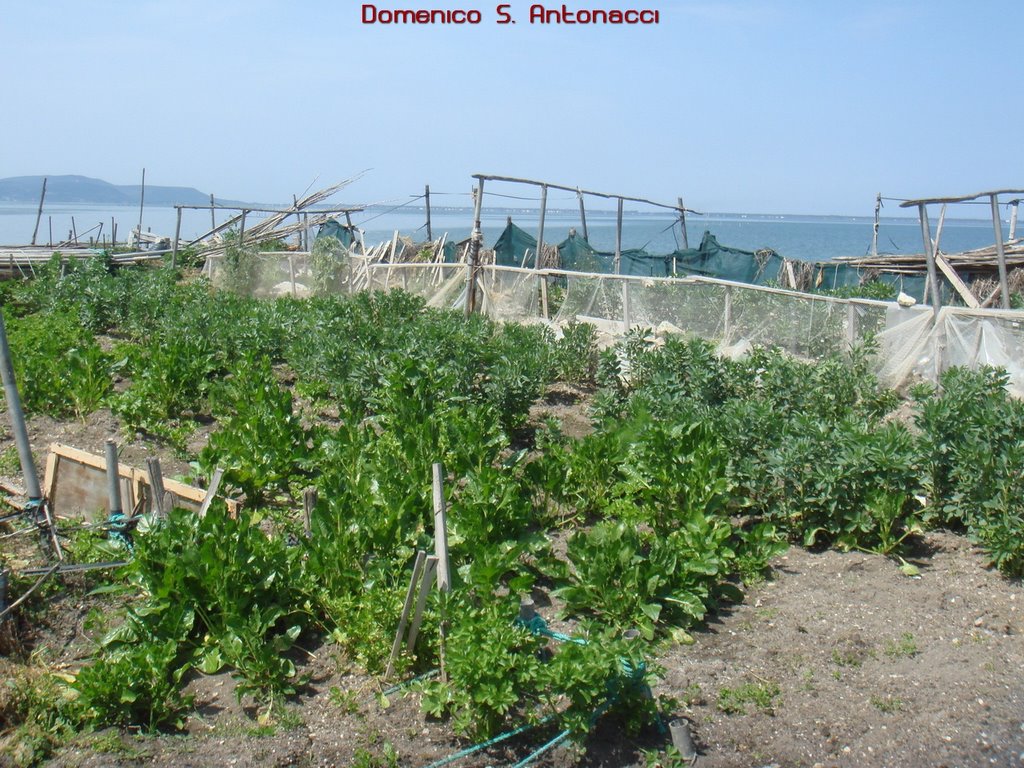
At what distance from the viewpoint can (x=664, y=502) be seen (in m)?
6.47

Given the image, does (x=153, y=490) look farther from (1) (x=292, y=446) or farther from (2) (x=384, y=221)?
(2) (x=384, y=221)

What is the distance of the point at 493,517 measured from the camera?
598 cm

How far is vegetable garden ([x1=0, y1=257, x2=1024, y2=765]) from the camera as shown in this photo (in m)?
4.54

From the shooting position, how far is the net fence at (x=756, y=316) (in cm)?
995

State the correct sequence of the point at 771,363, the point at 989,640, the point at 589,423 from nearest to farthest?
the point at 989,640
the point at 771,363
the point at 589,423

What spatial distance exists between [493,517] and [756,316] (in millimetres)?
6550

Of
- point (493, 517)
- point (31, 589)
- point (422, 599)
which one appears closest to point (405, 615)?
point (422, 599)

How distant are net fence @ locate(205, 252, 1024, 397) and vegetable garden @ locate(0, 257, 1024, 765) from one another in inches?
29.4

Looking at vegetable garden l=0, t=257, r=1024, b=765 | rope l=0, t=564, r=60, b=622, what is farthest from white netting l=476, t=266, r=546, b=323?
rope l=0, t=564, r=60, b=622

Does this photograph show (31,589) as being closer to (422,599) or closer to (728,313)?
(422,599)

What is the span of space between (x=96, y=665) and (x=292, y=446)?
3.19 m

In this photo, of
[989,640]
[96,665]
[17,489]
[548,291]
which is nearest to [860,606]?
[989,640]

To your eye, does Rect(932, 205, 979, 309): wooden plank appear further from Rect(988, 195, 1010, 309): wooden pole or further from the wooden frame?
the wooden frame

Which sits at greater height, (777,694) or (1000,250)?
(1000,250)
